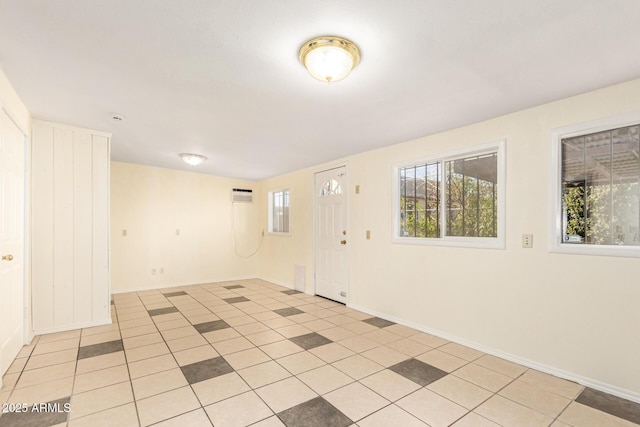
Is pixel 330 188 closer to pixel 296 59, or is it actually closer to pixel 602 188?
pixel 296 59

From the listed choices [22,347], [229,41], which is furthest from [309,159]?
[22,347]

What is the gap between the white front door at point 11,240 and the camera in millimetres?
2361

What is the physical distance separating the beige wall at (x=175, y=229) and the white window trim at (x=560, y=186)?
561 cm

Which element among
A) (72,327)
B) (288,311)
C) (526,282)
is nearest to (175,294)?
(72,327)

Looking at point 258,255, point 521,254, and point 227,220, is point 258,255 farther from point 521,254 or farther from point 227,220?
point 521,254

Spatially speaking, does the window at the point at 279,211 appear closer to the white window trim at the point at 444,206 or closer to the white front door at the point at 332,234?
the white front door at the point at 332,234

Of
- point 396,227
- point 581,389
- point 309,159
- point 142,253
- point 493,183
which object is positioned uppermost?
point 309,159

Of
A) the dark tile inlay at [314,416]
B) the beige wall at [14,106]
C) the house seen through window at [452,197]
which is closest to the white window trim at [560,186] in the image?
the house seen through window at [452,197]

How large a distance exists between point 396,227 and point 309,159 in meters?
1.81

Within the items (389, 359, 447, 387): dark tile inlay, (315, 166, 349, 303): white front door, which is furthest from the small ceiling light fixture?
(389, 359, 447, 387): dark tile inlay

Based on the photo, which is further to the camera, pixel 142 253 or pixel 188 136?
pixel 142 253

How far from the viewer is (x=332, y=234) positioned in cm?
493

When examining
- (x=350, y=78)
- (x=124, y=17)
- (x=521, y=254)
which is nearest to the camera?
(x=124, y=17)

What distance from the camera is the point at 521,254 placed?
8.90 ft
